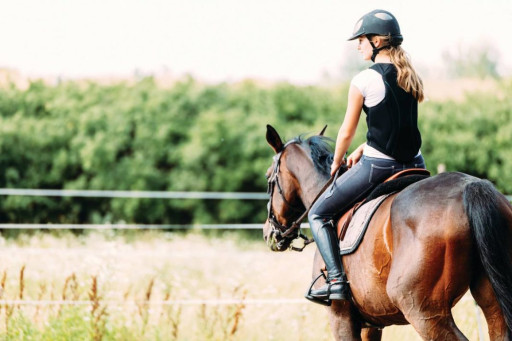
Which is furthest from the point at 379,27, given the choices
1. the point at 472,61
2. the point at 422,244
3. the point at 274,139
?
the point at 472,61

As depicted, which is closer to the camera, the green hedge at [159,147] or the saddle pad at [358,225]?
the saddle pad at [358,225]

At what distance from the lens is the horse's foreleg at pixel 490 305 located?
Answer: 3.85m

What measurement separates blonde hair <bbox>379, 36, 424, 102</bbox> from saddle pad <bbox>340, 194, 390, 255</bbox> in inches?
26.4

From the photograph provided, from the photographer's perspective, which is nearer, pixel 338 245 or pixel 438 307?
pixel 438 307

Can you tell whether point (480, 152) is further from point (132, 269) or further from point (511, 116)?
point (132, 269)

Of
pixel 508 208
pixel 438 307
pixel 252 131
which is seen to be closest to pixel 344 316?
pixel 438 307

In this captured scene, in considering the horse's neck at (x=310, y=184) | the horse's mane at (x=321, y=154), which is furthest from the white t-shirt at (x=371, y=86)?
the horse's neck at (x=310, y=184)

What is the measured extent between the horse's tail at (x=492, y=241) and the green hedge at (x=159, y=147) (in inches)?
442

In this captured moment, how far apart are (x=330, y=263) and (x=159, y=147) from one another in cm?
1114

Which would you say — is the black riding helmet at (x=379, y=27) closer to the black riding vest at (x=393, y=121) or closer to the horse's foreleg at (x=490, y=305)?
the black riding vest at (x=393, y=121)

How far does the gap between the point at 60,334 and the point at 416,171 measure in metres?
3.72

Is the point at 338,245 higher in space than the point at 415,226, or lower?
lower

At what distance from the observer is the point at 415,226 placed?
3.89 meters

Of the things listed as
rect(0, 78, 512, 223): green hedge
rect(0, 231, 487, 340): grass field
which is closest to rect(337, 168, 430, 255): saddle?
rect(0, 231, 487, 340): grass field
